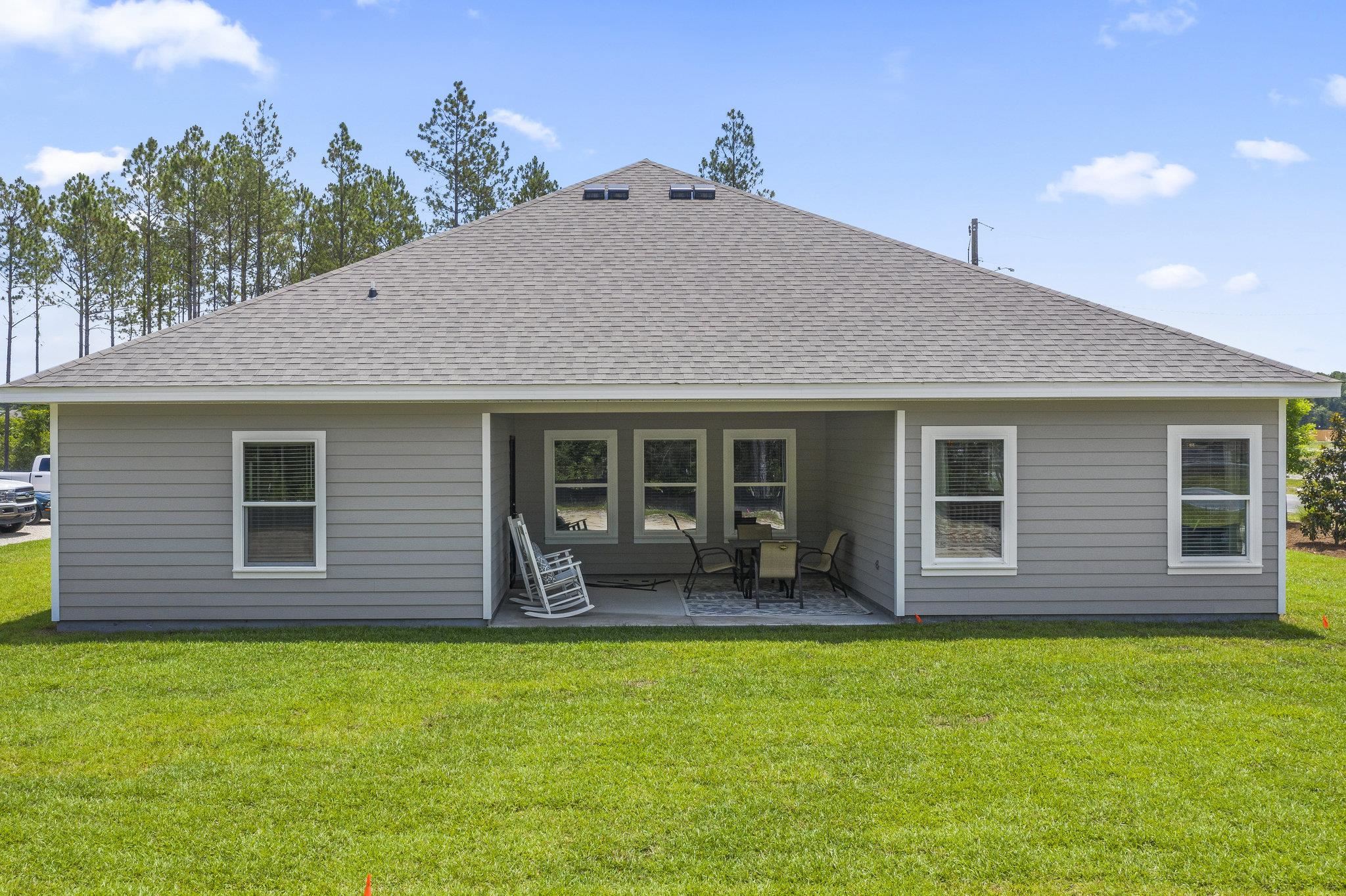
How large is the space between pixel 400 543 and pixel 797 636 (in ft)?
13.1

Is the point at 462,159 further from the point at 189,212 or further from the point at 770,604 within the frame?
the point at 770,604

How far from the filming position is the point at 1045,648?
813 centimetres

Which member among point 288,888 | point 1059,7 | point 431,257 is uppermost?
point 1059,7

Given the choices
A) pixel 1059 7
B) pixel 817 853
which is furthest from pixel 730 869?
pixel 1059 7

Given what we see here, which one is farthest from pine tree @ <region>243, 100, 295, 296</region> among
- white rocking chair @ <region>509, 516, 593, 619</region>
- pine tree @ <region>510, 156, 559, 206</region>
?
white rocking chair @ <region>509, 516, 593, 619</region>

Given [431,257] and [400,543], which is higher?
[431,257]

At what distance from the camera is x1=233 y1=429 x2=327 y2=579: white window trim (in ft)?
30.1

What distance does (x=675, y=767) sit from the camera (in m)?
5.20

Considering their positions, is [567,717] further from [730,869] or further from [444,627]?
[444,627]

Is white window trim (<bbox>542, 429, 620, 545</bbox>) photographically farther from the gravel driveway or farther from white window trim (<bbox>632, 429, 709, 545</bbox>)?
the gravel driveway

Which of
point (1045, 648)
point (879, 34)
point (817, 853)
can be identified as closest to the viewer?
point (817, 853)

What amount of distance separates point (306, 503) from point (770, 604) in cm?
510

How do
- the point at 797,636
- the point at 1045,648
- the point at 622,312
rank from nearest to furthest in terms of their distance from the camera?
the point at 1045,648 < the point at 797,636 < the point at 622,312

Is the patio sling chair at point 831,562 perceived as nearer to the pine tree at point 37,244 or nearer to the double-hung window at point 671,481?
the double-hung window at point 671,481
